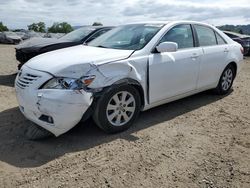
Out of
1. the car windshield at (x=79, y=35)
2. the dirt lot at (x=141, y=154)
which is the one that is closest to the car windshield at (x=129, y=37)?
the dirt lot at (x=141, y=154)

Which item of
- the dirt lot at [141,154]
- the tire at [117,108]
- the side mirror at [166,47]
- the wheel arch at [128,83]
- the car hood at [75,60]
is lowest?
the dirt lot at [141,154]

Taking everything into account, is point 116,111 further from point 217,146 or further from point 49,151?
point 217,146

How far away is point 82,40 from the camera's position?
8.30 metres

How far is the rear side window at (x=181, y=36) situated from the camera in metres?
4.95

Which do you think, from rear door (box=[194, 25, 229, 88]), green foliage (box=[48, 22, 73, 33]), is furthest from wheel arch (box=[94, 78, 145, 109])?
green foliage (box=[48, 22, 73, 33])

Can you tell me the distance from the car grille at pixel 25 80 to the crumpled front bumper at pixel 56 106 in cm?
7

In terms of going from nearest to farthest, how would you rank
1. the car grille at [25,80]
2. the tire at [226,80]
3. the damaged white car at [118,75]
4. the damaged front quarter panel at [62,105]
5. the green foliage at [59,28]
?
the damaged front quarter panel at [62,105] < the damaged white car at [118,75] < the car grille at [25,80] < the tire at [226,80] < the green foliage at [59,28]

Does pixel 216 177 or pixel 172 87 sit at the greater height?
pixel 172 87

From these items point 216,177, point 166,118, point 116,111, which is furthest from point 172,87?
point 216,177

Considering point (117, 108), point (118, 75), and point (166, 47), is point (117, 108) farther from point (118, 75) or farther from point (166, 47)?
point (166, 47)

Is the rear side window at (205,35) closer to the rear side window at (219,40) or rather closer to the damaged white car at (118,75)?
the damaged white car at (118,75)

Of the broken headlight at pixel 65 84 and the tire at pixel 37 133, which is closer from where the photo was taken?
the broken headlight at pixel 65 84

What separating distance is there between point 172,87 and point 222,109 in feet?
4.09

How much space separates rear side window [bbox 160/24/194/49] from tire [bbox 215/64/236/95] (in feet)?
4.40
